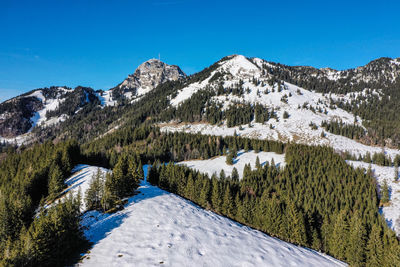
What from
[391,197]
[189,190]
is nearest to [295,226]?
[189,190]

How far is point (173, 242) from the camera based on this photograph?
2988 centimetres

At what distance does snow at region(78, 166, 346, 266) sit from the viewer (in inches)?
1025

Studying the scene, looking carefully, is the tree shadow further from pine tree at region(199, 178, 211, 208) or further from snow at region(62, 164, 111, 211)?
pine tree at region(199, 178, 211, 208)

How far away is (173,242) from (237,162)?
286 feet

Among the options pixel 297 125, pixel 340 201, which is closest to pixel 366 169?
pixel 340 201

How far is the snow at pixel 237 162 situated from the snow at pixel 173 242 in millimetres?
63489

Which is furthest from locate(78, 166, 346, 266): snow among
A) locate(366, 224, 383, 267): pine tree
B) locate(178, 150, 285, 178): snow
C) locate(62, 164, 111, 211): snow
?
locate(178, 150, 285, 178): snow

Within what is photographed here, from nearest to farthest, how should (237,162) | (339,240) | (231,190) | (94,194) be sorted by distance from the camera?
(94,194)
(339,240)
(231,190)
(237,162)

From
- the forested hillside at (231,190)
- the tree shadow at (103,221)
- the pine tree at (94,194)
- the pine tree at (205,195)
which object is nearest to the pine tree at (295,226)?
the forested hillside at (231,190)

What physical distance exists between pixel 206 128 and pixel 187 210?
14755 cm

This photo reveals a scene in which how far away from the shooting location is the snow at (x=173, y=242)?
26.0 meters

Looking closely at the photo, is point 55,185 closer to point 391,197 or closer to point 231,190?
point 231,190

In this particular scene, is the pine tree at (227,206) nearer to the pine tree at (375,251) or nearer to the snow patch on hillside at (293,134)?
the pine tree at (375,251)

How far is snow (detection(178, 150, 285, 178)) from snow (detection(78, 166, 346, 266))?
6349 centimetres
